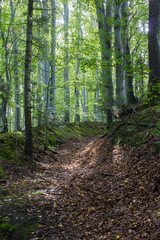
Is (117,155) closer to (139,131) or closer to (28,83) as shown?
(139,131)

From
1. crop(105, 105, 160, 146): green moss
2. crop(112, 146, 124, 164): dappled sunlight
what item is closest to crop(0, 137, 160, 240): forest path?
crop(112, 146, 124, 164): dappled sunlight

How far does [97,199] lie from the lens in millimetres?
4609

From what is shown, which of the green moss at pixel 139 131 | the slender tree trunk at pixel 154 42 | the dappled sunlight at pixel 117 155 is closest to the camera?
the dappled sunlight at pixel 117 155

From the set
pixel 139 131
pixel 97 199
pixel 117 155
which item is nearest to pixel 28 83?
pixel 117 155

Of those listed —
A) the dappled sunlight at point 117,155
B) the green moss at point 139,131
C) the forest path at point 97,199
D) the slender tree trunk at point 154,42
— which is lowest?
the forest path at point 97,199

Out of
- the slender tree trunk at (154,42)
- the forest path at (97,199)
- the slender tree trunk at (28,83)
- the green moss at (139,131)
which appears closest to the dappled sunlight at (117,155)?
the forest path at (97,199)

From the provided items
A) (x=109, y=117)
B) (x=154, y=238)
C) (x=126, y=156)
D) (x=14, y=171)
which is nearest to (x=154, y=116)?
(x=126, y=156)

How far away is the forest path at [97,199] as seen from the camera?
3.28 m

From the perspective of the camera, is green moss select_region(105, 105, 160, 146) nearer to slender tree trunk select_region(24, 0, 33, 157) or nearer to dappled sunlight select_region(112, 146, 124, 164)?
dappled sunlight select_region(112, 146, 124, 164)

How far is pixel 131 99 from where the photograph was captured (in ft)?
38.9

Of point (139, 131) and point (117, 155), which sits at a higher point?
point (139, 131)

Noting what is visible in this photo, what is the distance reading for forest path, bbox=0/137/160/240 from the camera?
328 cm

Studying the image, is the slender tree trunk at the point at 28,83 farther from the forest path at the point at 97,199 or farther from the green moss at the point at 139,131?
the green moss at the point at 139,131

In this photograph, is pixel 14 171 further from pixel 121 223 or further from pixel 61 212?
pixel 121 223
